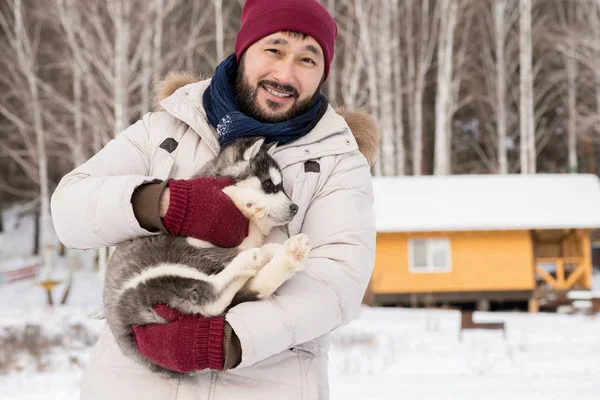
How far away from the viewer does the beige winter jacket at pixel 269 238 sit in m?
2.14

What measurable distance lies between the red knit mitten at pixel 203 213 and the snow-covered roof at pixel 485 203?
649 inches

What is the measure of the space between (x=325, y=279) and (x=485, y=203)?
58.2 feet

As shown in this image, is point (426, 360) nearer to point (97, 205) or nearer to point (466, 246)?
point (97, 205)

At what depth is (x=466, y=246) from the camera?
18.9 meters

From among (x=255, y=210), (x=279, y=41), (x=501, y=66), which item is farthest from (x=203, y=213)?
(x=501, y=66)

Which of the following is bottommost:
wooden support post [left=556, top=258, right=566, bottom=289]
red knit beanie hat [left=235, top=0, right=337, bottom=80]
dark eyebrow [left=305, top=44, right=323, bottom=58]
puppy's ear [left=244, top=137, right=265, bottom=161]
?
wooden support post [left=556, top=258, right=566, bottom=289]

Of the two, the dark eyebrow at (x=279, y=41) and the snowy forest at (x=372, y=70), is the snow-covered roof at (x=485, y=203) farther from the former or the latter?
the dark eyebrow at (x=279, y=41)

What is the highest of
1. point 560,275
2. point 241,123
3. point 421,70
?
point 421,70

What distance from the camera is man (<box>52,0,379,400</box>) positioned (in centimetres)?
209

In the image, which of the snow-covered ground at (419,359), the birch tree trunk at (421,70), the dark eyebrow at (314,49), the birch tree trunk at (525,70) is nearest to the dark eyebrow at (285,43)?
the dark eyebrow at (314,49)

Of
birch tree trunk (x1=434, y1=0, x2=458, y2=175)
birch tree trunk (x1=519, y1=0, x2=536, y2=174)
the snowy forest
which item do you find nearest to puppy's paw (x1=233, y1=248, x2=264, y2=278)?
the snowy forest

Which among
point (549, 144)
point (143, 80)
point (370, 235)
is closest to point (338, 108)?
point (370, 235)

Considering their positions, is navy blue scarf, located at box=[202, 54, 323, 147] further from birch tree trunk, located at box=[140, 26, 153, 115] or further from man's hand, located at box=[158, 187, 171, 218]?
birch tree trunk, located at box=[140, 26, 153, 115]

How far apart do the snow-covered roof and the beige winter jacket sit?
16.2 metres
